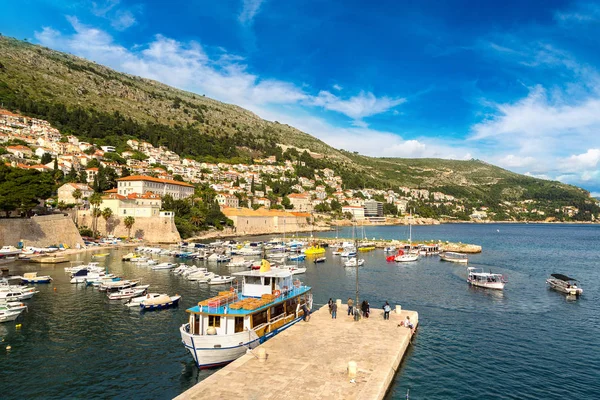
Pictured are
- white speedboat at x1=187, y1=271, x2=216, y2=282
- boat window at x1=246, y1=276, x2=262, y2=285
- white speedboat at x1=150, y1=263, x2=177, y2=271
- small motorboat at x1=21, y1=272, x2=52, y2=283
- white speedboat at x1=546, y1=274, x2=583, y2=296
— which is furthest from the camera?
white speedboat at x1=150, y1=263, x2=177, y2=271

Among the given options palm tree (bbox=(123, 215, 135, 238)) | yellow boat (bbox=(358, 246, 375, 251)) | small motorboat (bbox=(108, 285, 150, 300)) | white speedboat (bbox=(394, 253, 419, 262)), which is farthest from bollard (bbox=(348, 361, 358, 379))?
palm tree (bbox=(123, 215, 135, 238))

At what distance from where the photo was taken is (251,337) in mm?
17531

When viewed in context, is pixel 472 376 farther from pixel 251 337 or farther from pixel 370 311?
pixel 251 337

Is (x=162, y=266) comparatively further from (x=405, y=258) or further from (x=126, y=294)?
(x=405, y=258)

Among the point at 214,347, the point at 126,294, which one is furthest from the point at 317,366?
the point at 126,294

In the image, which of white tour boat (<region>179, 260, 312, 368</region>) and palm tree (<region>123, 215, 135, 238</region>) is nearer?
white tour boat (<region>179, 260, 312, 368</region>)

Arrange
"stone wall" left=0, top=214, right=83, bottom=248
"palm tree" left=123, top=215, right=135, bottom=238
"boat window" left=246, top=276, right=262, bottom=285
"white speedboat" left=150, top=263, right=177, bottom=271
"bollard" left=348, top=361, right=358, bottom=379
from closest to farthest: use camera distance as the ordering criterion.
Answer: "bollard" left=348, top=361, right=358, bottom=379, "boat window" left=246, top=276, right=262, bottom=285, "white speedboat" left=150, top=263, right=177, bottom=271, "stone wall" left=0, top=214, right=83, bottom=248, "palm tree" left=123, top=215, right=135, bottom=238

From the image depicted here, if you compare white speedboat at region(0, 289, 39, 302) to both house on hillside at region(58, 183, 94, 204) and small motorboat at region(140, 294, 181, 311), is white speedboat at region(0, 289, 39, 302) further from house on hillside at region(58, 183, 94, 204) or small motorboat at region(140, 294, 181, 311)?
house on hillside at region(58, 183, 94, 204)

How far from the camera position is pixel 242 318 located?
1800 cm

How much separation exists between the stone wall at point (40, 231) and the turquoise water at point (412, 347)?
20.6m

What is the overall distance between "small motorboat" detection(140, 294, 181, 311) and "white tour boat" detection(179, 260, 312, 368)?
947cm

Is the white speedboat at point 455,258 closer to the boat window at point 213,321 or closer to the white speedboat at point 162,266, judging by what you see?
the white speedboat at point 162,266

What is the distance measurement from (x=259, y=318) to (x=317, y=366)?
5.35 meters

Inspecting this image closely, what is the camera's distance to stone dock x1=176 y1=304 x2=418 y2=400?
12.1 metres
